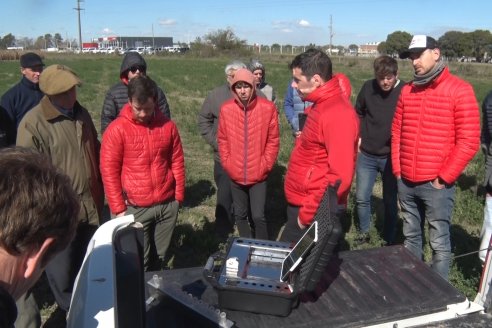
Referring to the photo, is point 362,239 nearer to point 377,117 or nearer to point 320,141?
point 377,117

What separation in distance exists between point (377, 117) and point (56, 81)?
10.0 feet

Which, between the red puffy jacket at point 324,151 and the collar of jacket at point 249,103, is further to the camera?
the collar of jacket at point 249,103

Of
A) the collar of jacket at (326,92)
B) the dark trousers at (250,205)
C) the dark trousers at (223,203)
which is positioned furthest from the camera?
the dark trousers at (223,203)

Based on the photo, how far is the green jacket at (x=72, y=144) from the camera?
10.7 ft

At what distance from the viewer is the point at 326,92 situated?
325cm

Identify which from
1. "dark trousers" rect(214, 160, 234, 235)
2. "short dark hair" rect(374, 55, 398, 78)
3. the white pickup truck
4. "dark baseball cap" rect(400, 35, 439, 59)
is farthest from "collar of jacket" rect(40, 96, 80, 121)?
"short dark hair" rect(374, 55, 398, 78)

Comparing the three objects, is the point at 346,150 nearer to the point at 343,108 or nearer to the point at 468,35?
the point at 343,108

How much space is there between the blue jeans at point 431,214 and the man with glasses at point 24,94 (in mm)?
3566

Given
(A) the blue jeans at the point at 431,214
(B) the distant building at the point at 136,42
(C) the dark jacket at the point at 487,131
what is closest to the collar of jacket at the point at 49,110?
(A) the blue jeans at the point at 431,214

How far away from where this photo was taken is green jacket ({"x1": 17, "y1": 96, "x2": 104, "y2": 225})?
3262 mm

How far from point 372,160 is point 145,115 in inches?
100

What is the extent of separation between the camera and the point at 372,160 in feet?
16.8

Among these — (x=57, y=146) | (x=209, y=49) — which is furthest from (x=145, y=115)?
(x=209, y=49)

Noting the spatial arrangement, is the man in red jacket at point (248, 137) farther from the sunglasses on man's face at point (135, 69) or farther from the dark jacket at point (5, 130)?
the dark jacket at point (5, 130)
